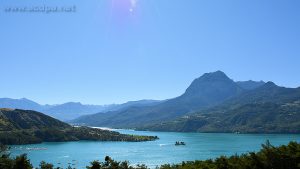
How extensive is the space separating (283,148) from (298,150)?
13.5 feet

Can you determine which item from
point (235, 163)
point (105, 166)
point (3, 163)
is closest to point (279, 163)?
point (235, 163)

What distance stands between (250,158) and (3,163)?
67133 millimetres

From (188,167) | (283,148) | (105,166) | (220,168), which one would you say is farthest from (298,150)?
(105,166)

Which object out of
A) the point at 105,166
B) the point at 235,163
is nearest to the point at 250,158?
the point at 235,163

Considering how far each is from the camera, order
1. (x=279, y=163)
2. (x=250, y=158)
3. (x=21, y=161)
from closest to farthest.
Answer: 1. (x=21, y=161)
2. (x=279, y=163)
3. (x=250, y=158)

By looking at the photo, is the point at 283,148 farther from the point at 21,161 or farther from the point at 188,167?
the point at 21,161

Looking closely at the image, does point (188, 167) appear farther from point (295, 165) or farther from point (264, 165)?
point (295, 165)

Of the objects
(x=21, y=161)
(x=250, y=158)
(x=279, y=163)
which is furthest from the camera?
(x=250, y=158)

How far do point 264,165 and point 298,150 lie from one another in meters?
9.74

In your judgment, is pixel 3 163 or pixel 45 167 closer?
pixel 3 163

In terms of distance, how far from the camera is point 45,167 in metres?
106

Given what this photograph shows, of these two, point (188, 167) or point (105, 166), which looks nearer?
point (105, 166)

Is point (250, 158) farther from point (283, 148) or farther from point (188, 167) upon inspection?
point (188, 167)

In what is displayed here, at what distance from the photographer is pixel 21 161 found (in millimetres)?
94500
